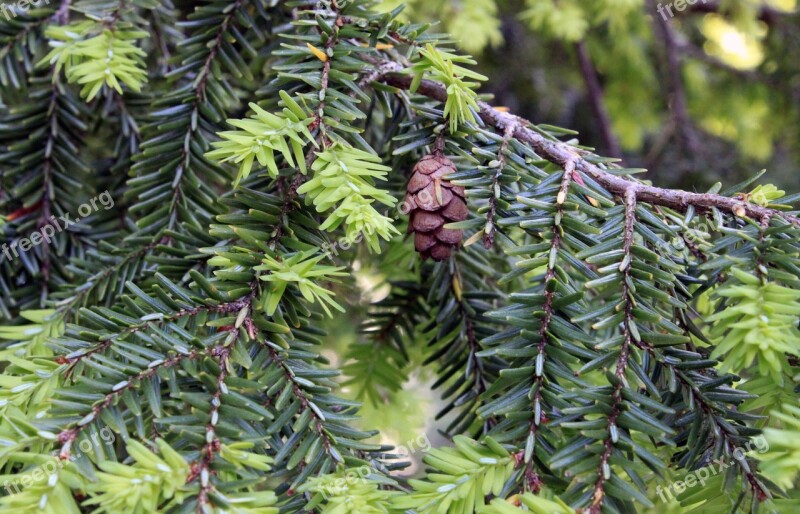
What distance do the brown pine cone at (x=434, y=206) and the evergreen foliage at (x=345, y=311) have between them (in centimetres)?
1

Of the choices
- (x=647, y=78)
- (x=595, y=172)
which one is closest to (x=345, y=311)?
(x=595, y=172)

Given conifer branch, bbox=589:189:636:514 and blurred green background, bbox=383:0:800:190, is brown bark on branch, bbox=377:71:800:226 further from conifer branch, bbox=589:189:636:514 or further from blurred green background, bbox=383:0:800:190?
blurred green background, bbox=383:0:800:190

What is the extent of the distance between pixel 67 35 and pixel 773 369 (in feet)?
2.42

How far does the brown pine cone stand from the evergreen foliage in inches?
0.5

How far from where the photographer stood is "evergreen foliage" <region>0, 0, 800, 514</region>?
43cm

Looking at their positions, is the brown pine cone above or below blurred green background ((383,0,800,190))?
above

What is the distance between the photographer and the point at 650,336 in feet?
1.58

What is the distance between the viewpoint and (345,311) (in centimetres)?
49

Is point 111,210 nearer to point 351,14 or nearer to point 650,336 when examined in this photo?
point 351,14

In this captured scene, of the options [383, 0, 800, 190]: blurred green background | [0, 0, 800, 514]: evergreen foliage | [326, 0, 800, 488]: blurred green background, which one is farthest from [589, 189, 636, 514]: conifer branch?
[383, 0, 800, 190]: blurred green background

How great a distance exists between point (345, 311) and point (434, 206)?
0.12 m

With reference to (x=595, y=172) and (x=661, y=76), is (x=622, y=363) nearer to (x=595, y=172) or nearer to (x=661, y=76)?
(x=595, y=172)

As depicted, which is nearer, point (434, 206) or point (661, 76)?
point (434, 206)

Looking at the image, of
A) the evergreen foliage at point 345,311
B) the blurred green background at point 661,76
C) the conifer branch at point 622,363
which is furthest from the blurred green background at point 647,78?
the conifer branch at point 622,363
